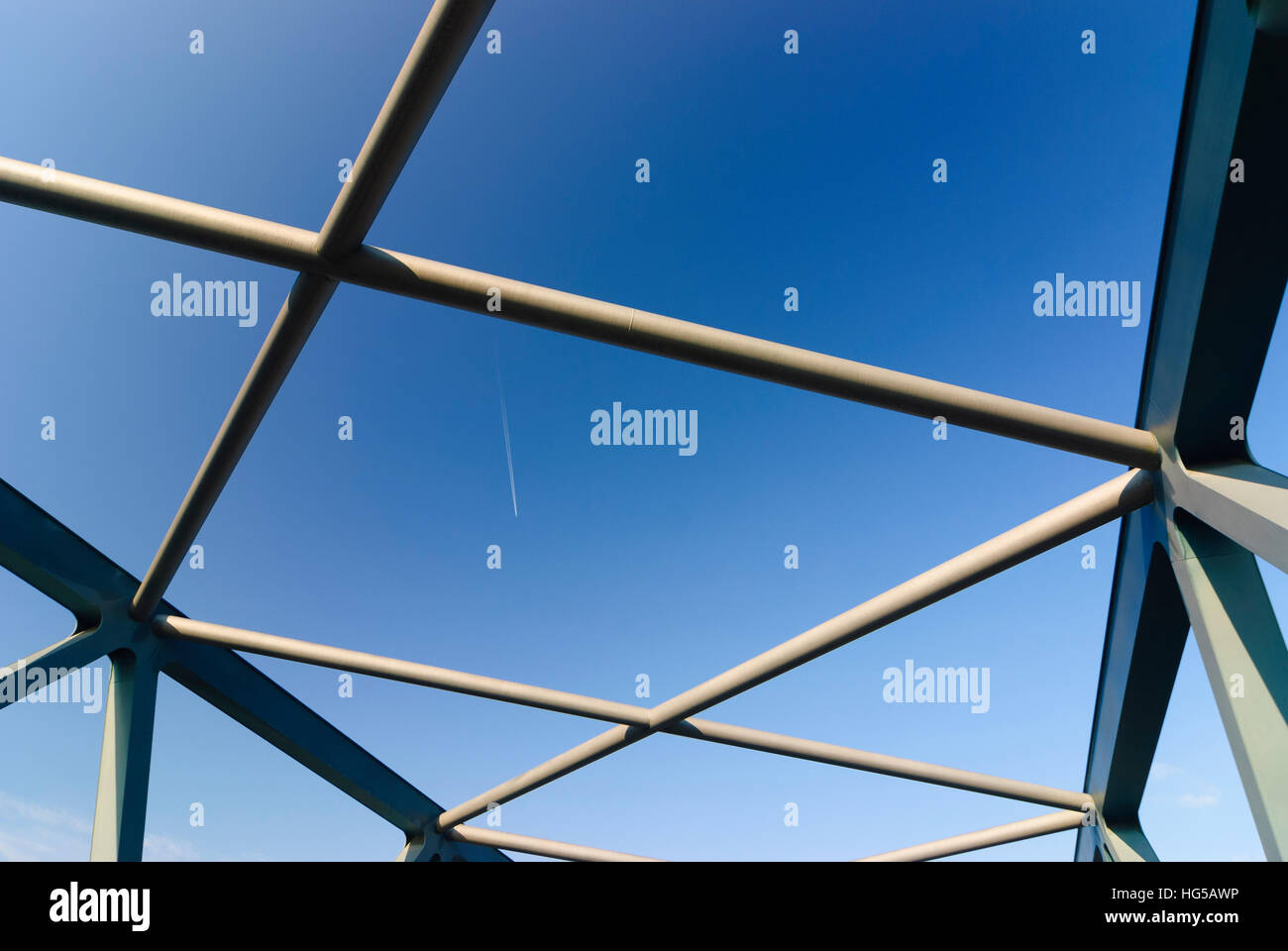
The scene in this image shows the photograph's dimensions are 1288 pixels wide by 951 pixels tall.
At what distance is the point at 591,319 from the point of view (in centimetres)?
650

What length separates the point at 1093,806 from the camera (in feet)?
49.2

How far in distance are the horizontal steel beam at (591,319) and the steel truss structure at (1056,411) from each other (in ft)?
0.06

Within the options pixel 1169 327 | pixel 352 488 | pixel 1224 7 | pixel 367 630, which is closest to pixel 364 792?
pixel 367 630

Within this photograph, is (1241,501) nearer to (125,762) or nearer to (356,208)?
(356,208)

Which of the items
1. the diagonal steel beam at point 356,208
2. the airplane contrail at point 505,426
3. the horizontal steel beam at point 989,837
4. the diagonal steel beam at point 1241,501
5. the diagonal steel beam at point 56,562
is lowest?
the horizontal steel beam at point 989,837

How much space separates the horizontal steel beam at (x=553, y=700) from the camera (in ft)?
38.3

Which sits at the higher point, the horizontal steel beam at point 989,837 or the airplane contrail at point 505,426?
the airplane contrail at point 505,426

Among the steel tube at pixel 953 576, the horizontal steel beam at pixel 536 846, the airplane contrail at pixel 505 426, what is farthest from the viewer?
the horizontal steel beam at pixel 536 846

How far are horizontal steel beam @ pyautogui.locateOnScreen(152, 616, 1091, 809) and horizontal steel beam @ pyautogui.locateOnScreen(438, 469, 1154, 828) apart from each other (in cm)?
97

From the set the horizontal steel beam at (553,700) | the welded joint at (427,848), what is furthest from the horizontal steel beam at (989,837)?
the welded joint at (427,848)

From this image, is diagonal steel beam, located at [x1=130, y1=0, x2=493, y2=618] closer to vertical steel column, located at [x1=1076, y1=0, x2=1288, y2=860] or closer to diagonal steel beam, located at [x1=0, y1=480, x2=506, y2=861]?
diagonal steel beam, located at [x1=0, y1=480, x2=506, y2=861]

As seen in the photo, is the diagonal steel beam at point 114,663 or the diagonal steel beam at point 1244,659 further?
the diagonal steel beam at point 114,663

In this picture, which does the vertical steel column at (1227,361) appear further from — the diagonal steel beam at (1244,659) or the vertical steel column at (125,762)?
the vertical steel column at (125,762)
